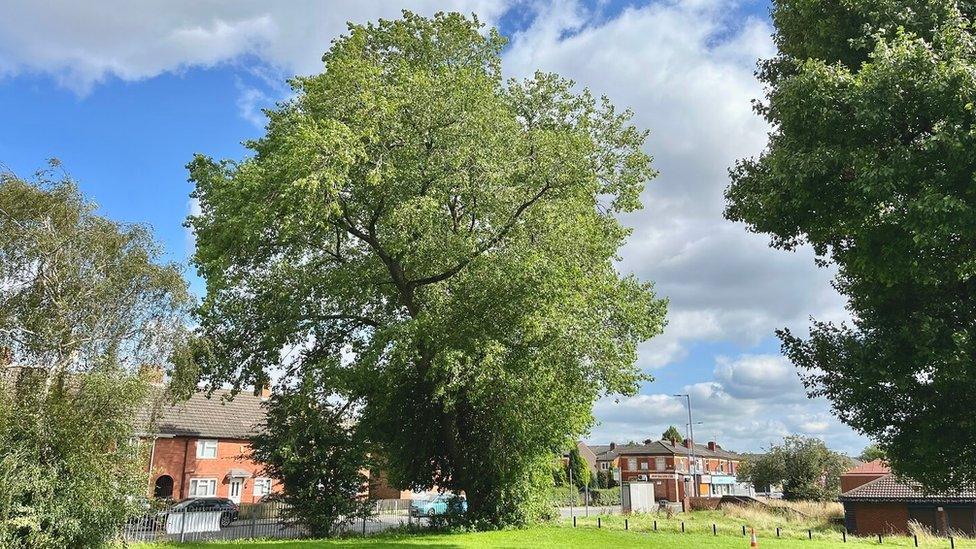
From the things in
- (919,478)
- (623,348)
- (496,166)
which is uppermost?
(496,166)

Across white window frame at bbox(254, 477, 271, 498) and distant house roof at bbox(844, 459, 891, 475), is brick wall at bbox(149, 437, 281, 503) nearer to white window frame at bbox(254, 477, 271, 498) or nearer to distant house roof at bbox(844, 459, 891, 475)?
white window frame at bbox(254, 477, 271, 498)

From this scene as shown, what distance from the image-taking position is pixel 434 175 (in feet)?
65.1

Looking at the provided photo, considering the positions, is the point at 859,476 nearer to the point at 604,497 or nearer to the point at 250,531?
the point at 604,497

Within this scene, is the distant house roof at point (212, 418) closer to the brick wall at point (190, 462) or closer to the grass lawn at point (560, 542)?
the brick wall at point (190, 462)

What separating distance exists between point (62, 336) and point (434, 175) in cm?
1048

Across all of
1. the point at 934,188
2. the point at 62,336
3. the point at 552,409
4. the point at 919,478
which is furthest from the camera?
the point at 552,409

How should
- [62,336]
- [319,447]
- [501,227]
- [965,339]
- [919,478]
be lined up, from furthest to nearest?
[319,447]
[501,227]
[62,336]
[919,478]
[965,339]

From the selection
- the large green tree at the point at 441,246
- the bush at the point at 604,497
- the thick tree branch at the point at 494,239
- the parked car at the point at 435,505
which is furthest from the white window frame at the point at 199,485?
the bush at the point at 604,497

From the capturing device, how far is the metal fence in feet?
72.3

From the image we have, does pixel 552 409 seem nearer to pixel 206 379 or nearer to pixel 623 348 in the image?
pixel 623 348

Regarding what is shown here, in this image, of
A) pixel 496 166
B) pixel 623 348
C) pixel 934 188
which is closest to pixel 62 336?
pixel 496 166

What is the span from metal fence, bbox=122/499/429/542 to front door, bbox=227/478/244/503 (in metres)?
12.7

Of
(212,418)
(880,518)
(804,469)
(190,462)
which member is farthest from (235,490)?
(804,469)

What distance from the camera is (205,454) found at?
40125 millimetres
